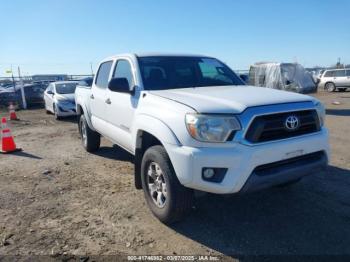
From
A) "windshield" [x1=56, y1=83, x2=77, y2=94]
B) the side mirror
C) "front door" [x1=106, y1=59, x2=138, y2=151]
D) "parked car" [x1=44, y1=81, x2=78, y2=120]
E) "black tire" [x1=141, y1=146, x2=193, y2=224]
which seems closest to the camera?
"black tire" [x1=141, y1=146, x2=193, y2=224]

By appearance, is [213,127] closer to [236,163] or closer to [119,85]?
[236,163]

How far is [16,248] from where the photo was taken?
3.47 m

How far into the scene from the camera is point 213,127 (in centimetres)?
323

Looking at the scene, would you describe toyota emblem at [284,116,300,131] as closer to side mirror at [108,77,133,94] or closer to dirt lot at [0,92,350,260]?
dirt lot at [0,92,350,260]

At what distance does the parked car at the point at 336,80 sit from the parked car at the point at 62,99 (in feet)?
65.9

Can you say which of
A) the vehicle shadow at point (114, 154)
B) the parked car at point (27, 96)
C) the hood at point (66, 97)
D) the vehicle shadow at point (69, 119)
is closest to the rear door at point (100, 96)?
the vehicle shadow at point (114, 154)

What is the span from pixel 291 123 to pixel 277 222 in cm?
117

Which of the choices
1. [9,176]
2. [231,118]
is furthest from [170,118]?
[9,176]

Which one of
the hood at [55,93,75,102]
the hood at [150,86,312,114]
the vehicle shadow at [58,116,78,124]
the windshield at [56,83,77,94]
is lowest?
the vehicle shadow at [58,116,78,124]

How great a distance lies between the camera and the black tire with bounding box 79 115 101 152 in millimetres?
7156

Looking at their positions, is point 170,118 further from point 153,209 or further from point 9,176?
point 9,176

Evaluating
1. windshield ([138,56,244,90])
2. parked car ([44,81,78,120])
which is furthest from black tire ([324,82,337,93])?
windshield ([138,56,244,90])

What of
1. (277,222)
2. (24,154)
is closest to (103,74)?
(24,154)

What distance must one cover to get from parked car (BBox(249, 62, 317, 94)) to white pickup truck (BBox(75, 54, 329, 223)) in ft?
41.2
